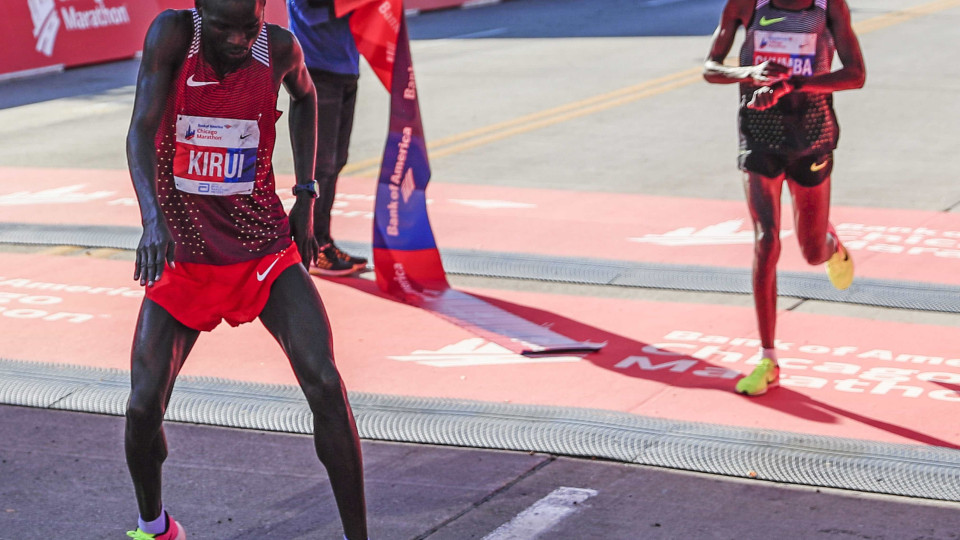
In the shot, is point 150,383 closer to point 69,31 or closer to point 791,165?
point 791,165

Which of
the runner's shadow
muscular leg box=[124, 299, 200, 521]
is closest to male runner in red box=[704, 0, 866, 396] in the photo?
the runner's shadow

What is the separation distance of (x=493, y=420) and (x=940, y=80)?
12.1m

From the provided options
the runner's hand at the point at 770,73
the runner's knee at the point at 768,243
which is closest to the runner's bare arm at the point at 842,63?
the runner's hand at the point at 770,73

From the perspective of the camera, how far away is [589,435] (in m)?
5.53

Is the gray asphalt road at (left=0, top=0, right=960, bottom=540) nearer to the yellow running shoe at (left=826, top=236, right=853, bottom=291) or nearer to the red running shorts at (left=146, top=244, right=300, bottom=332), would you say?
the yellow running shoe at (left=826, top=236, right=853, bottom=291)

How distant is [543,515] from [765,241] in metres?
1.85

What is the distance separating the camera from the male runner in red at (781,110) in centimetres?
588

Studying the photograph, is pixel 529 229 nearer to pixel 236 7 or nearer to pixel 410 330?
pixel 410 330

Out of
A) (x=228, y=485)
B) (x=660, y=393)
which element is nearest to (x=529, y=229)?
(x=660, y=393)

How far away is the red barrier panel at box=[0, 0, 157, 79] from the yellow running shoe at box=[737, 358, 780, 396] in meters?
14.6

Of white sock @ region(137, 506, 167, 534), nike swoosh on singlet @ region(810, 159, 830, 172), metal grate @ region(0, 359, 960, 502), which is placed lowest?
metal grate @ region(0, 359, 960, 502)

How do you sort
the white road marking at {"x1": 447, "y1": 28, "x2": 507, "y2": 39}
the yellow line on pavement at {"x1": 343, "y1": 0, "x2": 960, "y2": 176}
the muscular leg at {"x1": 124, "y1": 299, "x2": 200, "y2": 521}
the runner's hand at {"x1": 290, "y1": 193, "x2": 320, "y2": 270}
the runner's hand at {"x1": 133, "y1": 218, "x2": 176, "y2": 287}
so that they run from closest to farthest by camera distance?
the runner's hand at {"x1": 133, "y1": 218, "x2": 176, "y2": 287}
the muscular leg at {"x1": 124, "y1": 299, "x2": 200, "y2": 521}
the runner's hand at {"x1": 290, "y1": 193, "x2": 320, "y2": 270}
the yellow line on pavement at {"x1": 343, "y1": 0, "x2": 960, "y2": 176}
the white road marking at {"x1": 447, "y1": 28, "x2": 507, "y2": 39}

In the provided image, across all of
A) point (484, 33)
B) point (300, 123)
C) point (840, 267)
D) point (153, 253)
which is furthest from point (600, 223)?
point (484, 33)

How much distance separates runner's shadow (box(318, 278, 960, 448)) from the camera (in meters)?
5.75
